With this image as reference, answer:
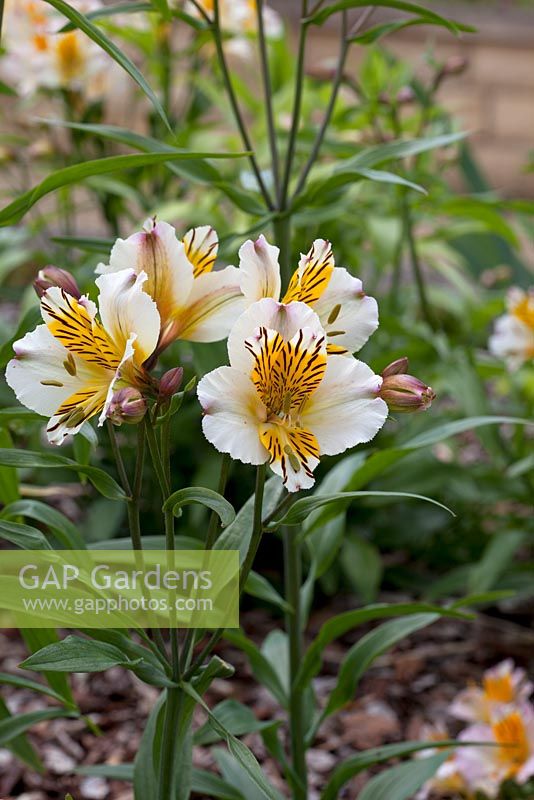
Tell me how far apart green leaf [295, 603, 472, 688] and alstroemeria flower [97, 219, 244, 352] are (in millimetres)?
285

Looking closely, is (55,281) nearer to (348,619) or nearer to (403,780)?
(348,619)

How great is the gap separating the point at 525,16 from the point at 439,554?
4.71 metres

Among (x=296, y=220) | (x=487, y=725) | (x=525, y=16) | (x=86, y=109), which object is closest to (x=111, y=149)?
(x=86, y=109)

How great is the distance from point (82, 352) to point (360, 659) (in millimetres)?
464

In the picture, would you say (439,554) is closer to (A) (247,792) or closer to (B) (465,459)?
(B) (465,459)

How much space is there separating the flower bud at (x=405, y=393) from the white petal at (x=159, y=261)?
140 millimetres

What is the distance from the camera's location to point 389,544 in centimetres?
169

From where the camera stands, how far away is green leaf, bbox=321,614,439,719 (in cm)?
92

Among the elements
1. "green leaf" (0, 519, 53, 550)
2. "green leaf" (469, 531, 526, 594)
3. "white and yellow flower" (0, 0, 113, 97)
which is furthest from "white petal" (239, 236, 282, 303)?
"white and yellow flower" (0, 0, 113, 97)

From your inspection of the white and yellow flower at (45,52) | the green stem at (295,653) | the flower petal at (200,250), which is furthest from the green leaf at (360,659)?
the white and yellow flower at (45,52)

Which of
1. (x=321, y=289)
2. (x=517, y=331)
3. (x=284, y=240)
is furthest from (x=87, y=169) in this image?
(x=517, y=331)

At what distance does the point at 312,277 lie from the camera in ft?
2.03

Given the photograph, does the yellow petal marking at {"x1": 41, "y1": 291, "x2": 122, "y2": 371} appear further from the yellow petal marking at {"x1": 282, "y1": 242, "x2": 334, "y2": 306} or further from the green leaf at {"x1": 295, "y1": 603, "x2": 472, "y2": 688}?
the green leaf at {"x1": 295, "y1": 603, "x2": 472, "y2": 688}

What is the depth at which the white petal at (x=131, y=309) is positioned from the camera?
0.58 meters
